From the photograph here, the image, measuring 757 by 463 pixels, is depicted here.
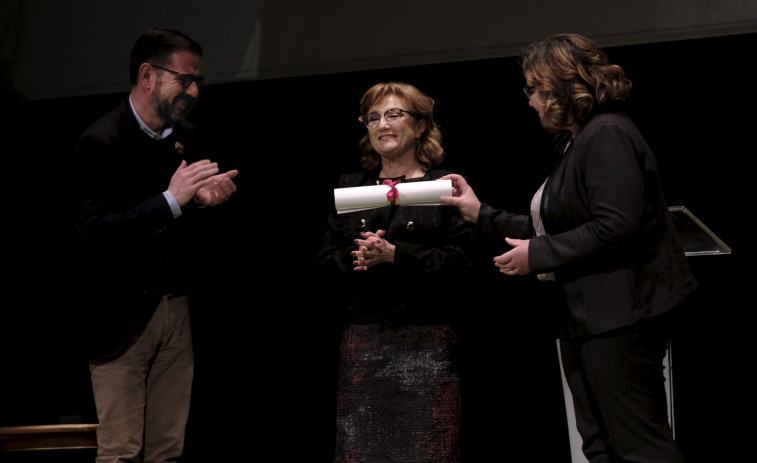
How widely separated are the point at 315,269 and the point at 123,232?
3.43 ft

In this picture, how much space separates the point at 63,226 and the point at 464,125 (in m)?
2.06

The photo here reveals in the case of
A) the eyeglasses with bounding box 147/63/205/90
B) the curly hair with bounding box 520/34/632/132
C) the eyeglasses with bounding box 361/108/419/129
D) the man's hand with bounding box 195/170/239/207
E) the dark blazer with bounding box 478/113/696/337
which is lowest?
the dark blazer with bounding box 478/113/696/337

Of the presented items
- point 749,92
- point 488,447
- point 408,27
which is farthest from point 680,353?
point 408,27

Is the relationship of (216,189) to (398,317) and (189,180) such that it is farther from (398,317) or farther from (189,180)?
(398,317)

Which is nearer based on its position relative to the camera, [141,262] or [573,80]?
[573,80]

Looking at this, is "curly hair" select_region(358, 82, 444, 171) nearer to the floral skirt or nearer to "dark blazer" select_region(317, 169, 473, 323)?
"dark blazer" select_region(317, 169, 473, 323)

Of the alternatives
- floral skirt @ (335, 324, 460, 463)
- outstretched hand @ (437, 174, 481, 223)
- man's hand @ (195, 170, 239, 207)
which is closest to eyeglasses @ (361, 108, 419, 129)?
outstretched hand @ (437, 174, 481, 223)

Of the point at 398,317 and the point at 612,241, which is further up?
the point at 612,241

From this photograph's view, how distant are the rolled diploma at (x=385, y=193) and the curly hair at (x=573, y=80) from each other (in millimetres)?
451

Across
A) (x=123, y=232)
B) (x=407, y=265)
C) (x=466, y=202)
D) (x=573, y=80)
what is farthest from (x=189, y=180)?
(x=573, y=80)

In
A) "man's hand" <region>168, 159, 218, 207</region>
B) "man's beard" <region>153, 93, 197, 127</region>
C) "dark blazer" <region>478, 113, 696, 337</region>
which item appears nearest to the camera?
"dark blazer" <region>478, 113, 696, 337</region>

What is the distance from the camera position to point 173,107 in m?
3.05

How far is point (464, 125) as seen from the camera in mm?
3375

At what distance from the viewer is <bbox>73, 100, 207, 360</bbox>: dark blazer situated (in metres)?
2.75
